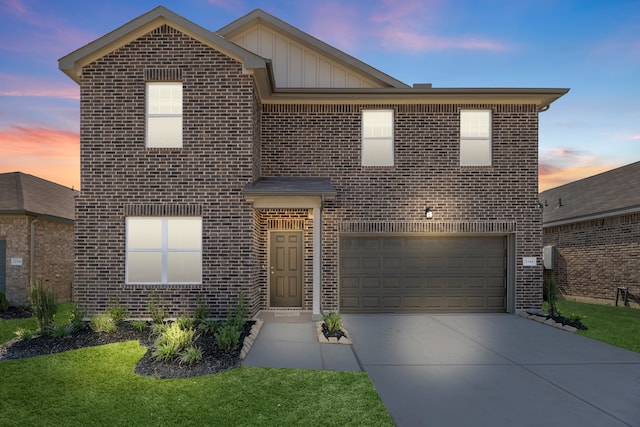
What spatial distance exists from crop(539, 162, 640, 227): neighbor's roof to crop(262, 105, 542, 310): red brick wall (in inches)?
219

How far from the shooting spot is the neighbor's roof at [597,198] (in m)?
15.2

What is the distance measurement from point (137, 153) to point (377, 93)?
259 inches

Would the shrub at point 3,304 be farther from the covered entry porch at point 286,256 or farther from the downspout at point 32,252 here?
the covered entry porch at point 286,256

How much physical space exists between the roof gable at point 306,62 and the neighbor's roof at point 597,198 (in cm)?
946

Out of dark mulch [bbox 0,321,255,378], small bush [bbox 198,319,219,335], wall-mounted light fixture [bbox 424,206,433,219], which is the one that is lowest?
dark mulch [bbox 0,321,255,378]

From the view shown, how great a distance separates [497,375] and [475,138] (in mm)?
7411

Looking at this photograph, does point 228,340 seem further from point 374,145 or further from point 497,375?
point 374,145

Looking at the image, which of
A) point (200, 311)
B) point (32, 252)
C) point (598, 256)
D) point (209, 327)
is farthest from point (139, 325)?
point (598, 256)

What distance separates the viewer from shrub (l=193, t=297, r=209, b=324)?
29.9 ft

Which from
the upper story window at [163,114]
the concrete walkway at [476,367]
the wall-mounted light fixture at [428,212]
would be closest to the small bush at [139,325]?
the concrete walkway at [476,367]

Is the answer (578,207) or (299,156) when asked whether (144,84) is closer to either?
(299,156)

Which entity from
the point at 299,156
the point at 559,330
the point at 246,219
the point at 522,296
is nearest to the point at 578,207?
the point at 522,296

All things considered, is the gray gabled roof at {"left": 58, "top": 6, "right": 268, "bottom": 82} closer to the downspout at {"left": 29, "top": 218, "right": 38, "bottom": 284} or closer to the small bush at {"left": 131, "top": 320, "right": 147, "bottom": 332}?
the small bush at {"left": 131, "top": 320, "right": 147, "bottom": 332}

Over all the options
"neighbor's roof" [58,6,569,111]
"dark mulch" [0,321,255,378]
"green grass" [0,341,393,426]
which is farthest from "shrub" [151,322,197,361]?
"neighbor's roof" [58,6,569,111]
